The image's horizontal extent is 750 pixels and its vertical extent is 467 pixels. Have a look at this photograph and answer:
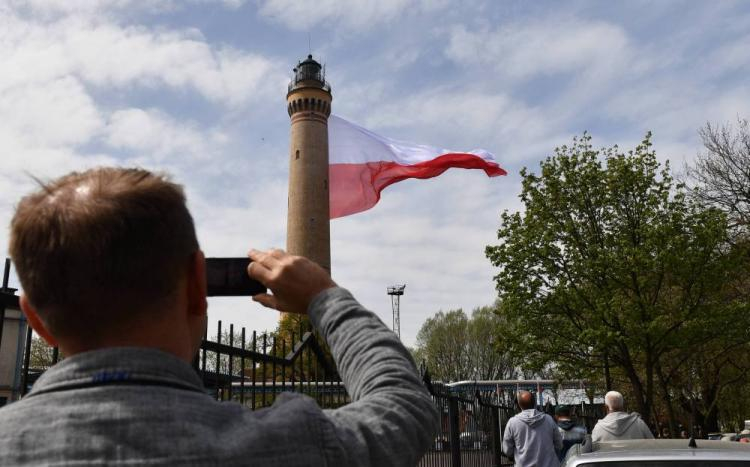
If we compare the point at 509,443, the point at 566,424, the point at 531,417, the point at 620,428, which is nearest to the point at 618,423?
the point at 620,428

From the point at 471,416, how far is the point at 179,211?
11.3 metres

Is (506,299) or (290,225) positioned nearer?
(506,299)

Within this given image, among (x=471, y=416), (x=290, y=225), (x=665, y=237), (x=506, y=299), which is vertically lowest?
(x=471, y=416)

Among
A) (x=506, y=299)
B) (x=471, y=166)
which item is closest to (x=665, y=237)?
(x=506, y=299)

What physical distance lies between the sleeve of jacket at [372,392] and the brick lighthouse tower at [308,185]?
151ft

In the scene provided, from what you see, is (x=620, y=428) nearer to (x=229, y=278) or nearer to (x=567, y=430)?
(x=567, y=430)

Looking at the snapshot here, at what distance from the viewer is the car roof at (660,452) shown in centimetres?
464

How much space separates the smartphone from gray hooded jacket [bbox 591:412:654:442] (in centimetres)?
764

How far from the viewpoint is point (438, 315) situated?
59.3 metres

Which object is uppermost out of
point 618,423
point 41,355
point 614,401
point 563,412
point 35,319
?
point 41,355

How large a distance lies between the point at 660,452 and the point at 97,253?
4669 mm

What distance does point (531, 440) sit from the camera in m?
8.22

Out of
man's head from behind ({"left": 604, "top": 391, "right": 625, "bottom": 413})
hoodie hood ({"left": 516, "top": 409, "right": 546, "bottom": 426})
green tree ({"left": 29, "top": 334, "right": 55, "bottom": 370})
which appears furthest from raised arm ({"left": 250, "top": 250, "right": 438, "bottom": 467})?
man's head from behind ({"left": 604, "top": 391, "right": 625, "bottom": 413})

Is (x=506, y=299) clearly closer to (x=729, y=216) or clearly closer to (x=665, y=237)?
(x=665, y=237)
